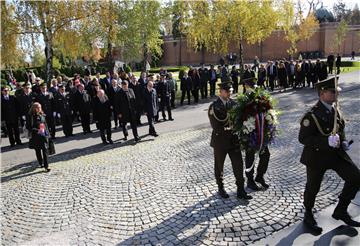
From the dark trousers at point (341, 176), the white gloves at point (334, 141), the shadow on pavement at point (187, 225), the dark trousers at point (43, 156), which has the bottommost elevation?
the shadow on pavement at point (187, 225)

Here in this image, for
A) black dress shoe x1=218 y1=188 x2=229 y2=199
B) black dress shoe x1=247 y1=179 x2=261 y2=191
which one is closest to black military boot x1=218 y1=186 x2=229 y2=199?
black dress shoe x1=218 y1=188 x2=229 y2=199

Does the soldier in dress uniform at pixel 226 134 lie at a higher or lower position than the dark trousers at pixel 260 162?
higher

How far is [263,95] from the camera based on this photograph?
20.2ft

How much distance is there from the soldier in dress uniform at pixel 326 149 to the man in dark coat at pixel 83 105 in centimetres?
1002

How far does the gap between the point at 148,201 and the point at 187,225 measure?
127 cm

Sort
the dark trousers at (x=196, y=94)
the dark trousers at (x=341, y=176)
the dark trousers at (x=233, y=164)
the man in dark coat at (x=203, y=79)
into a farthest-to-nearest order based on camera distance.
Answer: the man in dark coat at (x=203, y=79) < the dark trousers at (x=196, y=94) < the dark trousers at (x=233, y=164) < the dark trousers at (x=341, y=176)

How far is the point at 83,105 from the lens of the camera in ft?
44.4

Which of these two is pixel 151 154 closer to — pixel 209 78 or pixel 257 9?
pixel 209 78

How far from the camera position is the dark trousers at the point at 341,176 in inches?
190

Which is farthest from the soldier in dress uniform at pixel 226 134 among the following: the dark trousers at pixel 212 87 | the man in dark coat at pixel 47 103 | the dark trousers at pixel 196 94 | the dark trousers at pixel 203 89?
the dark trousers at pixel 212 87

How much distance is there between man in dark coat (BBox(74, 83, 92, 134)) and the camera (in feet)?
44.1

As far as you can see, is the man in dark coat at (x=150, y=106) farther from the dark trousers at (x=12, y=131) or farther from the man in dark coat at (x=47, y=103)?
the dark trousers at (x=12, y=131)

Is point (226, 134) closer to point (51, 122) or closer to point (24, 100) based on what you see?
point (51, 122)

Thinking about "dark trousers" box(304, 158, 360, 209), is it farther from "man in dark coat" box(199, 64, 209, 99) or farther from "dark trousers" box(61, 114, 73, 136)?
"man in dark coat" box(199, 64, 209, 99)
